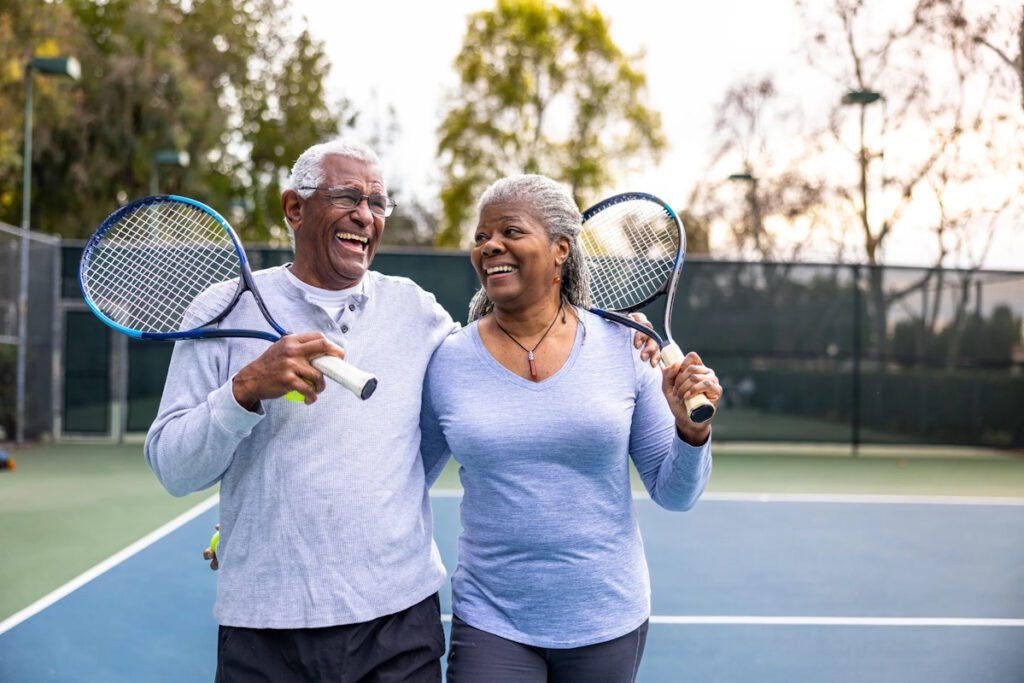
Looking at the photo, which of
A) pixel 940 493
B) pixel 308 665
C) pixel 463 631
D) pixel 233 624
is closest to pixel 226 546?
pixel 233 624

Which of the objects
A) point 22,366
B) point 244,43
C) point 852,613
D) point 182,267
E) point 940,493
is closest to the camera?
point 182,267

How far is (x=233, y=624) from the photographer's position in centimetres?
213

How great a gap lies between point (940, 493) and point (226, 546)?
29.8 ft

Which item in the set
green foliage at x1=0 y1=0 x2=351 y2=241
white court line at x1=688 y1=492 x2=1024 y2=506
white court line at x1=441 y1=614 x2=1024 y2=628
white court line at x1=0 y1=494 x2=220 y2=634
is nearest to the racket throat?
white court line at x1=441 y1=614 x2=1024 y2=628

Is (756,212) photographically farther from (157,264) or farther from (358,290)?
(358,290)

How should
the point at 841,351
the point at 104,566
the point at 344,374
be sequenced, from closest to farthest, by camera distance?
the point at 344,374, the point at 104,566, the point at 841,351

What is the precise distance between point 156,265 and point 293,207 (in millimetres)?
674

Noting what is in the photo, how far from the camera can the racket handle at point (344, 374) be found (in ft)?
6.25

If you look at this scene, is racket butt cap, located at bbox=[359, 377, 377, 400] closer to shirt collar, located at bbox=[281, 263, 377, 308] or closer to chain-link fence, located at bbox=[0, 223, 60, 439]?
shirt collar, located at bbox=[281, 263, 377, 308]

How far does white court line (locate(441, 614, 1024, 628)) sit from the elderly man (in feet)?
10.1

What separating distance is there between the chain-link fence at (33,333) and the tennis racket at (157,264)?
9.28 metres

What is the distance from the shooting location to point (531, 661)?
223 centimetres

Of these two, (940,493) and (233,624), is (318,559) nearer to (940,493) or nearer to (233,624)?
(233,624)

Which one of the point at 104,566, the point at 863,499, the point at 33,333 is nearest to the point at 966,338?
the point at 863,499
